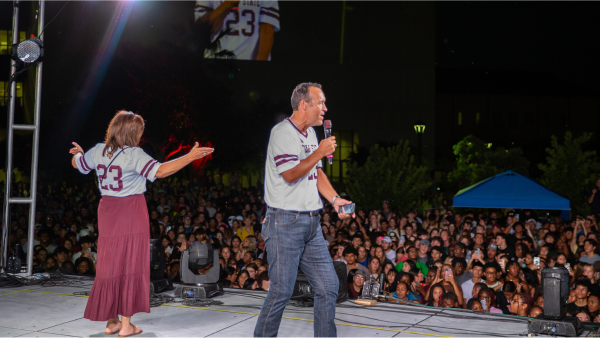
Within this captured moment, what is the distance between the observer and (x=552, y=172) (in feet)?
55.6

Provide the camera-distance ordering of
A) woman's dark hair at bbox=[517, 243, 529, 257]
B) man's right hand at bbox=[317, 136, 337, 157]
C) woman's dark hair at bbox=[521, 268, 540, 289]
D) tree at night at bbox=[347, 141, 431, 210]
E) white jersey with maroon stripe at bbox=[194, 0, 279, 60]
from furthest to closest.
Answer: white jersey with maroon stripe at bbox=[194, 0, 279, 60] < tree at night at bbox=[347, 141, 431, 210] < woman's dark hair at bbox=[517, 243, 529, 257] < woman's dark hair at bbox=[521, 268, 540, 289] < man's right hand at bbox=[317, 136, 337, 157]

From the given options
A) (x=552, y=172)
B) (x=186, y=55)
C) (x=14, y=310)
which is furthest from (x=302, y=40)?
(x=14, y=310)

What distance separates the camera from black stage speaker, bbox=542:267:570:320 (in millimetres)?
4027

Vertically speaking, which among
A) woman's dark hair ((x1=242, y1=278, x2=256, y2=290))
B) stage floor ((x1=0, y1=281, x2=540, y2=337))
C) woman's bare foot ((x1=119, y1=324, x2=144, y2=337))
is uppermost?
woman's bare foot ((x1=119, y1=324, x2=144, y2=337))

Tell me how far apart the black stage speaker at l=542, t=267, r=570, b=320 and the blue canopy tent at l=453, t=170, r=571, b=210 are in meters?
6.71

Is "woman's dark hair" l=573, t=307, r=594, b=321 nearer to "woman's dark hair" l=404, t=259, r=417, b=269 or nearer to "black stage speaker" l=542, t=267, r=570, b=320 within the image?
"woman's dark hair" l=404, t=259, r=417, b=269

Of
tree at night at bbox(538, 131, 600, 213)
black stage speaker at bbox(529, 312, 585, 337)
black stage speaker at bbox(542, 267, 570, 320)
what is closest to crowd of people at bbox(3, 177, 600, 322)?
black stage speaker at bbox(542, 267, 570, 320)

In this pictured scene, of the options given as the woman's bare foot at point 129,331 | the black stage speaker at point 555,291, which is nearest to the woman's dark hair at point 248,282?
the woman's bare foot at point 129,331

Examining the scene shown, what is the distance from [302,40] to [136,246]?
97.1 feet

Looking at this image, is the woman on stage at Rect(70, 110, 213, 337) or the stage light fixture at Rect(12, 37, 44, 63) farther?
the stage light fixture at Rect(12, 37, 44, 63)

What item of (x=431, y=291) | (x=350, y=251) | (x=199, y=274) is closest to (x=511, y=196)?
(x=350, y=251)

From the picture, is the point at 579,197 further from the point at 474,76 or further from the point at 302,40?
the point at 474,76

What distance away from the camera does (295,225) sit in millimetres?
3012

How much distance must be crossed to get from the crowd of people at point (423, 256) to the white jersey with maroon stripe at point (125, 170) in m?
2.29
